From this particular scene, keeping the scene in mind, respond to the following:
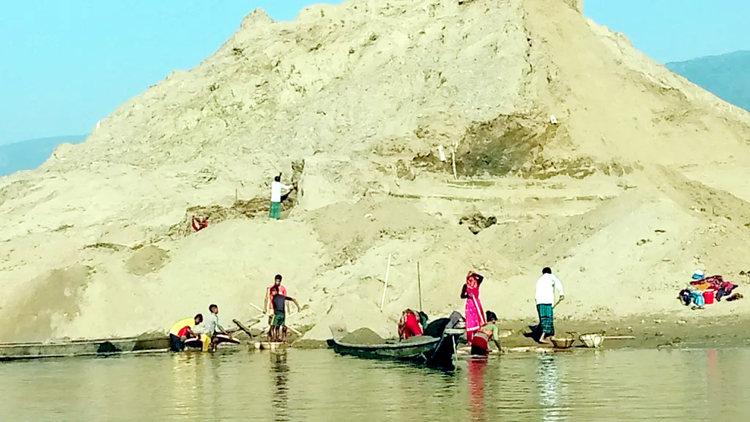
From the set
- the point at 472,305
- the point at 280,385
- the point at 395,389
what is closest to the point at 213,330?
the point at 472,305

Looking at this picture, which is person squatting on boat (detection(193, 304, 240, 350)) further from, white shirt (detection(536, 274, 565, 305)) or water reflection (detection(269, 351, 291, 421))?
white shirt (detection(536, 274, 565, 305))

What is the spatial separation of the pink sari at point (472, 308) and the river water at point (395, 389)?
0.64 m

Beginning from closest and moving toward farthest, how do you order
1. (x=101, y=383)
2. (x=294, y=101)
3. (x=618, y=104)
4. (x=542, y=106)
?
(x=101, y=383) < (x=542, y=106) < (x=618, y=104) < (x=294, y=101)

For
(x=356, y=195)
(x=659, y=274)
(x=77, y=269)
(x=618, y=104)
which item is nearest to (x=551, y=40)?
(x=618, y=104)

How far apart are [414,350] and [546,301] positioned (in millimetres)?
3140

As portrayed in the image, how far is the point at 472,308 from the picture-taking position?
19.9 m

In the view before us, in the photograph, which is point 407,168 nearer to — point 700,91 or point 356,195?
point 356,195

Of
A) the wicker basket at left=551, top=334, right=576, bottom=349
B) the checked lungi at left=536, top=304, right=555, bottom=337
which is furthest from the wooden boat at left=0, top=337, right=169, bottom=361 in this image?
the wicker basket at left=551, top=334, right=576, bottom=349

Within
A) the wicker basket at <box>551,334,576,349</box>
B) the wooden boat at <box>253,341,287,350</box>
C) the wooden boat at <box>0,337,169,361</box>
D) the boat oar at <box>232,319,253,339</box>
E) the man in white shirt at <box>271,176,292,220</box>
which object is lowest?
the wicker basket at <box>551,334,576,349</box>

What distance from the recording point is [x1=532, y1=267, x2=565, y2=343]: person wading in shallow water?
21750mm

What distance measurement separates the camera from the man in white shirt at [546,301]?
21.8 metres

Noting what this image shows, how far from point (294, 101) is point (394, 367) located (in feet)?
90.4

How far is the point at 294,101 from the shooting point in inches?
→ 1817

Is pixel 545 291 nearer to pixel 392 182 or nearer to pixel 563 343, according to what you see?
pixel 563 343
